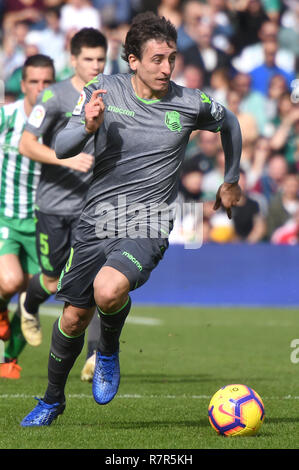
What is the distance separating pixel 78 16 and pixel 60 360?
476 inches

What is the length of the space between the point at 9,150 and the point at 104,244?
127 inches

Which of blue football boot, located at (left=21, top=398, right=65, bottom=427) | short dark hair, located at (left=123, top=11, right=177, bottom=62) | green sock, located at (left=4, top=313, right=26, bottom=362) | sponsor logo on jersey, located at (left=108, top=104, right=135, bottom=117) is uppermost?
short dark hair, located at (left=123, top=11, right=177, bottom=62)

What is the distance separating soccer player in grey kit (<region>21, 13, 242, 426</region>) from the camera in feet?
17.9

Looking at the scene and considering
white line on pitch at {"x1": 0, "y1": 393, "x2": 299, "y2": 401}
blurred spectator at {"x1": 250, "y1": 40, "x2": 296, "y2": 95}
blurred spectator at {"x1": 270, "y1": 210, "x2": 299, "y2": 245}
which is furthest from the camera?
blurred spectator at {"x1": 250, "y1": 40, "x2": 296, "y2": 95}

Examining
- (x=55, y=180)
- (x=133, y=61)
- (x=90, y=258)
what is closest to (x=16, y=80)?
(x=55, y=180)

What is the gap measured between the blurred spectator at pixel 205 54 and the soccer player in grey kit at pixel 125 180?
36.8 feet

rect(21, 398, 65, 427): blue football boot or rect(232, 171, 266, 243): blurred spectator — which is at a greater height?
rect(21, 398, 65, 427): blue football boot

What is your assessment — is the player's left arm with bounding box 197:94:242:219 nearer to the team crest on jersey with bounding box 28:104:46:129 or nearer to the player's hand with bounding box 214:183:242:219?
the player's hand with bounding box 214:183:242:219

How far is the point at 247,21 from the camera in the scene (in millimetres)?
17609

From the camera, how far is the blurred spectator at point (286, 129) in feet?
53.9

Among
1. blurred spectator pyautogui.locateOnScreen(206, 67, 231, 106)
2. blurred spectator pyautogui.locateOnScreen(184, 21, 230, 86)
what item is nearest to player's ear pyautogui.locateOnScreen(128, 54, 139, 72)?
blurred spectator pyautogui.locateOnScreen(206, 67, 231, 106)

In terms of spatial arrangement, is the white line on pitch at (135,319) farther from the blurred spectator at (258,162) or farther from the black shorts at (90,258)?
the black shorts at (90,258)

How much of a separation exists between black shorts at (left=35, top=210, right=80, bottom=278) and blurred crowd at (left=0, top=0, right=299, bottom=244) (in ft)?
21.1

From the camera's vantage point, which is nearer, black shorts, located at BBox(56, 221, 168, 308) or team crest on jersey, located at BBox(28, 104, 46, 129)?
black shorts, located at BBox(56, 221, 168, 308)
